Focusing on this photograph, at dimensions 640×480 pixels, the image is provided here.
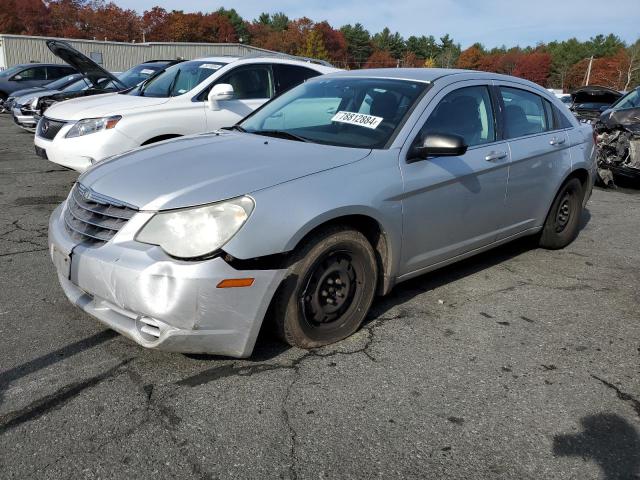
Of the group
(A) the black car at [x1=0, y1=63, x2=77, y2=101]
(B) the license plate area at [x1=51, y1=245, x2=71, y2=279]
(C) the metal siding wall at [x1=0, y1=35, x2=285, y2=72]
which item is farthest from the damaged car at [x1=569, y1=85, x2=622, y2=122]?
(C) the metal siding wall at [x1=0, y1=35, x2=285, y2=72]

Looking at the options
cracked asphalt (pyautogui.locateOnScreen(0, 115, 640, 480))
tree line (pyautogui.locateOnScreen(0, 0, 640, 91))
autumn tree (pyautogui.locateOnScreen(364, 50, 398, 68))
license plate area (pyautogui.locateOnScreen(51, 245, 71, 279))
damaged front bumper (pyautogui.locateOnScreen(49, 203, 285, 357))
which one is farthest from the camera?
autumn tree (pyautogui.locateOnScreen(364, 50, 398, 68))

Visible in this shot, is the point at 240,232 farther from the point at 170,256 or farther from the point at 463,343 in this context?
the point at 463,343

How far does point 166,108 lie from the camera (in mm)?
6590

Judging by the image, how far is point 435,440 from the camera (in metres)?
2.58

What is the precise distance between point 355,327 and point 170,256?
4.20 ft

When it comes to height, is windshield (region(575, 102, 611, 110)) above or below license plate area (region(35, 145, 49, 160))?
above

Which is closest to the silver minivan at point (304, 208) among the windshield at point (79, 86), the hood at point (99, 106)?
the hood at point (99, 106)

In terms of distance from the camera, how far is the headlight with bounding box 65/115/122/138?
623cm

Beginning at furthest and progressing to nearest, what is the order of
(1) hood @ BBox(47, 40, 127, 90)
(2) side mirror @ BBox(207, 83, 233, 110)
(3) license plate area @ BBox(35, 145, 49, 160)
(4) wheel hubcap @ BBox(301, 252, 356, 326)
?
(1) hood @ BBox(47, 40, 127, 90)
(3) license plate area @ BBox(35, 145, 49, 160)
(2) side mirror @ BBox(207, 83, 233, 110)
(4) wheel hubcap @ BBox(301, 252, 356, 326)

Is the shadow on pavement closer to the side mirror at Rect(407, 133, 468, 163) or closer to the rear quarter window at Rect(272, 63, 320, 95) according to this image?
the side mirror at Rect(407, 133, 468, 163)

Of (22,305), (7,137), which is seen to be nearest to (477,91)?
(22,305)

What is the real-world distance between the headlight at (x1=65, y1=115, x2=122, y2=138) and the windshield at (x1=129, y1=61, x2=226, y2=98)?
3.27 ft

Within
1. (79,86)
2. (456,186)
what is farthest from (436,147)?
(79,86)

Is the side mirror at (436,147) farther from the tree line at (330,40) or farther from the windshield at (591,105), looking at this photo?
the tree line at (330,40)
